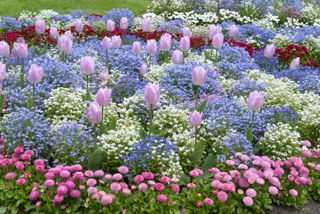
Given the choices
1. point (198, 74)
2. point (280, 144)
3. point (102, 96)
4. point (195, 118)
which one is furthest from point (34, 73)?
point (280, 144)

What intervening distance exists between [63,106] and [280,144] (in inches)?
109

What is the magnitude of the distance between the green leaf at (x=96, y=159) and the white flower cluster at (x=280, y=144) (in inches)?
79.9

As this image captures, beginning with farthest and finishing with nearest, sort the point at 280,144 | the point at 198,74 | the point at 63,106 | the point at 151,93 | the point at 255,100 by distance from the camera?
1. the point at 63,106
2. the point at 280,144
3. the point at 198,74
4. the point at 255,100
5. the point at 151,93

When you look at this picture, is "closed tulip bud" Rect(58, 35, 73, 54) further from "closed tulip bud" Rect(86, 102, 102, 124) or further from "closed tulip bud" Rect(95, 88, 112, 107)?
"closed tulip bud" Rect(86, 102, 102, 124)

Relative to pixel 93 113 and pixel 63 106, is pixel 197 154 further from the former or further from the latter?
pixel 63 106

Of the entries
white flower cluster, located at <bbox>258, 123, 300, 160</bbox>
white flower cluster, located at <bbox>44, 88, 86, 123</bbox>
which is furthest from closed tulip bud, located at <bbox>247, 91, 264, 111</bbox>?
white flower cluster, located at <bbox>44, 88, 86, 123</bbox>

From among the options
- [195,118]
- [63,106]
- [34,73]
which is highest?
[34,73]

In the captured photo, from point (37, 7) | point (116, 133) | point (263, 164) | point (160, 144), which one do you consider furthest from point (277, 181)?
point (37, 7)

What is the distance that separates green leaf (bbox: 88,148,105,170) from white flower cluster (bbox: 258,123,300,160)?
203 centimetres

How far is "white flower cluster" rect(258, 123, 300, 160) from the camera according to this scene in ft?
18.9

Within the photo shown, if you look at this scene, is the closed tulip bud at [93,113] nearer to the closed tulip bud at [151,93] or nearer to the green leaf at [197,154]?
the closed tulip bud at [151,93]

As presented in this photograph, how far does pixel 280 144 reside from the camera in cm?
579

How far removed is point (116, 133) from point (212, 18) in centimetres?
1001

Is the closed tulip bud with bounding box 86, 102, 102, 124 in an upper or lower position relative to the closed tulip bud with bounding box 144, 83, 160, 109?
lower
